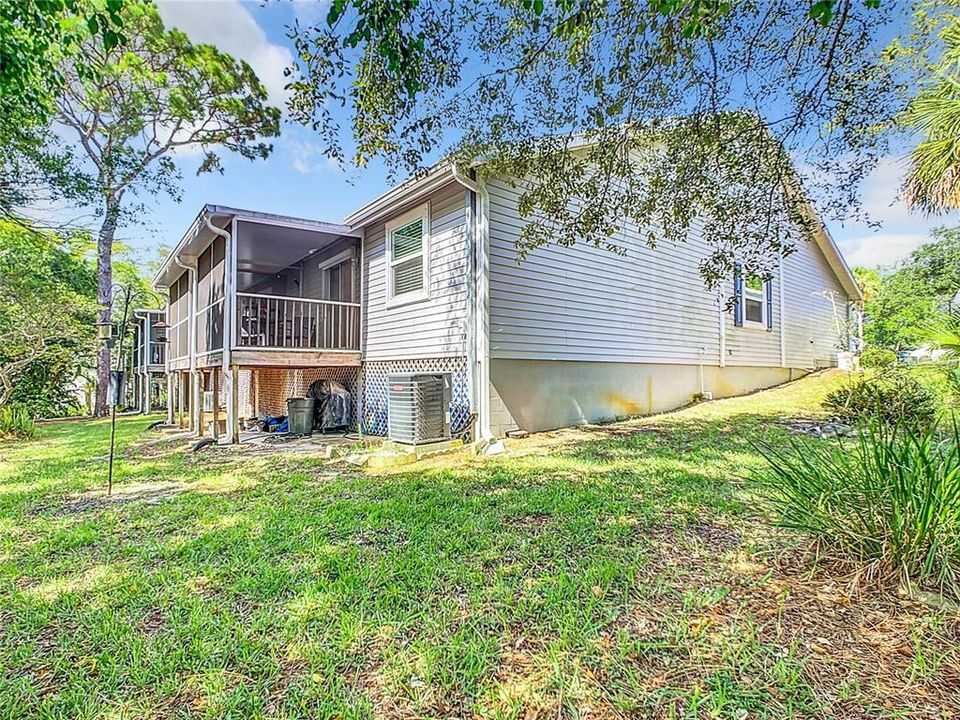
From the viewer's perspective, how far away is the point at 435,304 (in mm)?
7727

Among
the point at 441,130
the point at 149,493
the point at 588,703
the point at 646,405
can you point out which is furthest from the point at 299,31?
the point at 646,405

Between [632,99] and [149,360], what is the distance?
19963mm

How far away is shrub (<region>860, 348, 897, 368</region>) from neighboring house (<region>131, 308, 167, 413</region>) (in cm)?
2089

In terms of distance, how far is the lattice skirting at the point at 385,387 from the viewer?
23.7ft

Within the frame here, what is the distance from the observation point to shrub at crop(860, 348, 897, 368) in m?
Result: 8.58

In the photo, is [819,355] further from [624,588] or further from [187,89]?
[187,89]

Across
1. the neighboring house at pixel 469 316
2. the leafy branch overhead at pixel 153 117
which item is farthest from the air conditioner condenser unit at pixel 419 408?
the leafy branch overhead at pixel 153 117

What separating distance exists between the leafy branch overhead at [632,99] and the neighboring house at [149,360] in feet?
55.2

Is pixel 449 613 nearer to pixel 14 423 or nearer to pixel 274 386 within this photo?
pixel 274 386

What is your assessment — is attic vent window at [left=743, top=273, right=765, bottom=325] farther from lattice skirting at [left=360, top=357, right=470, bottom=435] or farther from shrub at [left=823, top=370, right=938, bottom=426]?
lattice skirting at [left=360, top=357, right=470, bottom=435]

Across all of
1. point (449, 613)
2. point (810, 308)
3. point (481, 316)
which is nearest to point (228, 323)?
point (481, 316)

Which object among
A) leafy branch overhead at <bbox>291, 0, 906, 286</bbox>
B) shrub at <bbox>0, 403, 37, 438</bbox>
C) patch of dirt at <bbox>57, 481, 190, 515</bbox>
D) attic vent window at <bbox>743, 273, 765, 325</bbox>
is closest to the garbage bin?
patch of dirt at <bbox>57, 481, 190, 515</bbox>

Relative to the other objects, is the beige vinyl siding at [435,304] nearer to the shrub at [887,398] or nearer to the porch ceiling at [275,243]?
the porch ceiling at [275,243]

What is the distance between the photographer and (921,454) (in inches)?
94.3
